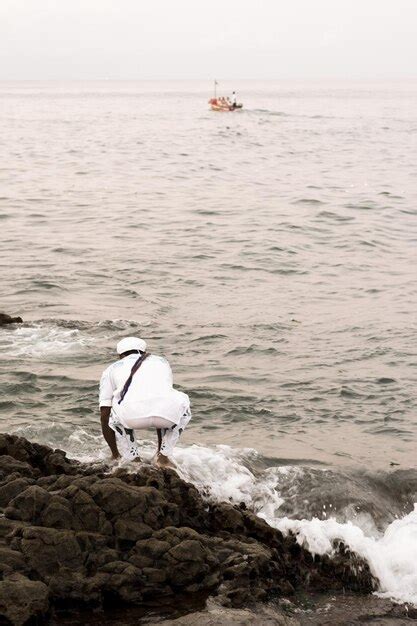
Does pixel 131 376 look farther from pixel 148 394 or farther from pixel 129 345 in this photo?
pixel 129 345

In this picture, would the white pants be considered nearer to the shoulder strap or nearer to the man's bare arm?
the man's bare arm

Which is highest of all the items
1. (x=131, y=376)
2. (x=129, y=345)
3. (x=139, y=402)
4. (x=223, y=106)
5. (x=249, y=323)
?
(x=129, y=345)

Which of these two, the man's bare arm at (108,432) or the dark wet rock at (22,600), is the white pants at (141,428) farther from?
the dark wet rock at (22,600)

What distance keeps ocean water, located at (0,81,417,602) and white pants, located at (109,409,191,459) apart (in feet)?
1.38

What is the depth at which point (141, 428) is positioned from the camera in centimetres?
804

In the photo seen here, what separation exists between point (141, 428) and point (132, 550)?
167cm

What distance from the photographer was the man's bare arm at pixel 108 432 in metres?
8.20

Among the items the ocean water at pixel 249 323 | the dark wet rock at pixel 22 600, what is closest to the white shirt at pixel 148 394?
the ocean water at pixel 249 323

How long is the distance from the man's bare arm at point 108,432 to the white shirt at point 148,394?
13 centimetres

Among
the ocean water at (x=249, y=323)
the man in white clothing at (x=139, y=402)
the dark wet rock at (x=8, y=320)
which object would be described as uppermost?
the man in white clothing at (x=139, y=402)

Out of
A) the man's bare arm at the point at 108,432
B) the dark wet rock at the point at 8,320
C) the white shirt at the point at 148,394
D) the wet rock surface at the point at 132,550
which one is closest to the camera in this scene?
the wet rock surface at the point at 132,550

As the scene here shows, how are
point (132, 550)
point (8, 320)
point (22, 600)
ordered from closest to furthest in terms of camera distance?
point (22, 600) < point (132, 550) < point (8, 320)

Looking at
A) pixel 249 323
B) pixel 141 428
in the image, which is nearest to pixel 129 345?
pixel 141 428

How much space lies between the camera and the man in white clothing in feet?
25.9
